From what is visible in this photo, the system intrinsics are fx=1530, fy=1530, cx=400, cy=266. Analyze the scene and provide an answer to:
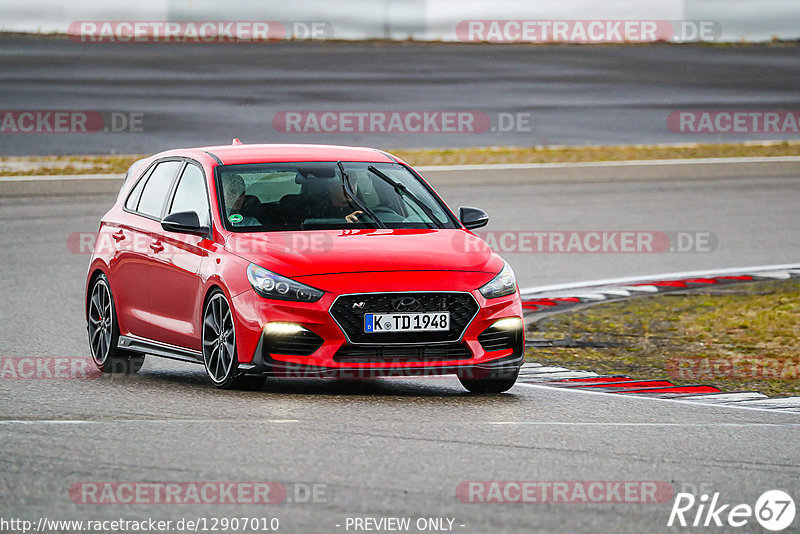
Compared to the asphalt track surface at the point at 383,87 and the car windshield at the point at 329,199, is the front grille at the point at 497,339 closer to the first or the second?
the car windshield at the point at 329,199

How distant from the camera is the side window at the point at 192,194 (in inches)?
395

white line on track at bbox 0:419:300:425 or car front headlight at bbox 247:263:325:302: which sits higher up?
car front headlight at bbox 247:263:325:302

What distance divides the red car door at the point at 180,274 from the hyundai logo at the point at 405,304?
4.44 feet

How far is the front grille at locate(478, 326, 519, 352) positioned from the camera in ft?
30.2

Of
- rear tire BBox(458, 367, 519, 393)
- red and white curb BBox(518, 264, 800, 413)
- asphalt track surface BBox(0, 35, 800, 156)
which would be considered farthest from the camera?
asphalt track surface BBox(0, 35, 800, 156)

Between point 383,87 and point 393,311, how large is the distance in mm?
23082

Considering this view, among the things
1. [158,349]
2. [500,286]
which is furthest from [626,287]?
[158,349]

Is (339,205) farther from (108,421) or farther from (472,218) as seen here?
(108,421)

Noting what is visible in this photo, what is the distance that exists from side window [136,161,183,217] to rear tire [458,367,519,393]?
254 centimetres

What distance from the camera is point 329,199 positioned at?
397 inches

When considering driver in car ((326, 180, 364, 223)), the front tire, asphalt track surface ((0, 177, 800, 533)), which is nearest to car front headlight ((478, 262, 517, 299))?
asphalt track surface ((0, 177, 800, 533))

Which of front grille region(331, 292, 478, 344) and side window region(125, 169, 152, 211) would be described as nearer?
front grille region(331, 292, 478, 344)

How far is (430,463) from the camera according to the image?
7.22 m

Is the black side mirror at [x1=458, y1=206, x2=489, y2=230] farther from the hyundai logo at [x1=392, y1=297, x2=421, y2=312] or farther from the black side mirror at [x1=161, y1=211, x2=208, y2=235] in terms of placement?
the black side mirror at [x1=161, y1=211, x2=208, y2=235]
